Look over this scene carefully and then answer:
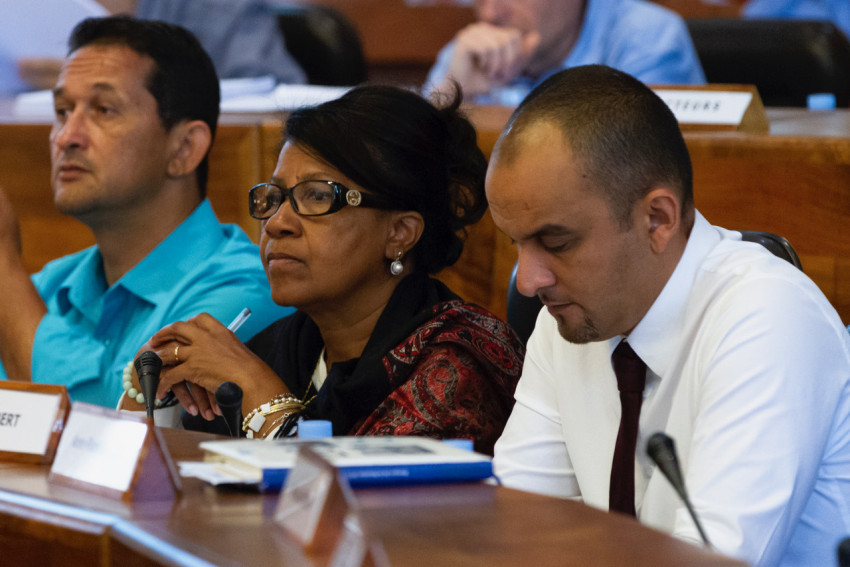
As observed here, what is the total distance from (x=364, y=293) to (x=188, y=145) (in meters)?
0.76

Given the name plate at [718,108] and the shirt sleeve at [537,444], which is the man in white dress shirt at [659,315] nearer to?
the shirt sleeve at [537,444]

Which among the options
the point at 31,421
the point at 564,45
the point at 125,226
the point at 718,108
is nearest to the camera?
the point at 31,421

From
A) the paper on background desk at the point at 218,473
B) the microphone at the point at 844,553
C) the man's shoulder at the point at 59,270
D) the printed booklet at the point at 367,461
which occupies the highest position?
the microphone at the point at 844,553

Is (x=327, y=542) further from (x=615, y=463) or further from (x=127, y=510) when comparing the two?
(x=615, y=463)

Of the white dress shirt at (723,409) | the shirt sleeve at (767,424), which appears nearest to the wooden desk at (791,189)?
the white dress shirt at (723,409)

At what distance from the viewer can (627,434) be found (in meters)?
1.31

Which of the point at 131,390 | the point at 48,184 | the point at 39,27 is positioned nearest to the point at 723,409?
the point at 131,390

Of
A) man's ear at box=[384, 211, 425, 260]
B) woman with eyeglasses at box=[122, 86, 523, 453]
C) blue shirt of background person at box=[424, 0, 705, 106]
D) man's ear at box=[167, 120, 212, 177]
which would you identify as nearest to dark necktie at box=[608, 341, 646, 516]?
woman with eyeglasses at box=[122, 86, 523, 453]

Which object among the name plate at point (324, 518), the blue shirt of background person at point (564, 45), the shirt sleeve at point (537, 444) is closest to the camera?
the name plate at point (324, 518)

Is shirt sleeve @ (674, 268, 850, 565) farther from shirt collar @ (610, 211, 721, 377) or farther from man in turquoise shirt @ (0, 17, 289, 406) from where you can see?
man in turquoise shirt @ (0, 17, 289, 406)

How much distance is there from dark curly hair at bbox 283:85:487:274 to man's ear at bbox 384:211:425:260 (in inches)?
0.6

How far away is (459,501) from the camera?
0.91 metres

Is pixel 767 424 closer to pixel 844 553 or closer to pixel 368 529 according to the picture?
pixel 844 553

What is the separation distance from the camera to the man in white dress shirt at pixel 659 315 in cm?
112
